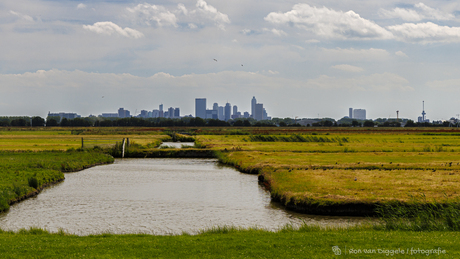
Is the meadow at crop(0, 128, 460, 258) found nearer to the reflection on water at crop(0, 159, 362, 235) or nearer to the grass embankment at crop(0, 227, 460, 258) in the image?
the grass embankment at crop(0, 227, 460, 258)

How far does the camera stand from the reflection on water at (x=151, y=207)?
2144cm

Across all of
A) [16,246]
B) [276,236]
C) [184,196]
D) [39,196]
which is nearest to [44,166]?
[39,196]

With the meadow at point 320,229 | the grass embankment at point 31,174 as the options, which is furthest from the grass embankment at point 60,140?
the meadow at point 320,229

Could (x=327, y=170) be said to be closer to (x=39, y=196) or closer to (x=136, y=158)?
(x=39, y=196)

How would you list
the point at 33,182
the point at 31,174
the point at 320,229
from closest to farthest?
the point at 320,229, the point at 33,182, the point at 31,174

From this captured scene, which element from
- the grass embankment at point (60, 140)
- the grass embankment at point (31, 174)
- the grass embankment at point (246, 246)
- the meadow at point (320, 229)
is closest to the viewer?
the grass embankment at point (246, 246)

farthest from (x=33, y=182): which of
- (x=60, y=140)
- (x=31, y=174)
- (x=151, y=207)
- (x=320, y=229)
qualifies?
(x=60, y=140)

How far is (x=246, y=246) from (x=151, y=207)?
1404 cm

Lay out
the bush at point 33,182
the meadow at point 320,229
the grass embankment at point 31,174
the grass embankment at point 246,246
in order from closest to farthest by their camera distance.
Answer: the grass embankment at point 246,246 → the meadow at point 320,229 → the grass embankment at point 31,174 → the bush at point 33,182

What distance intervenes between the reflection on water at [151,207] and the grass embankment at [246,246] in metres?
5.41

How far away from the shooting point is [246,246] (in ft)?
43.2

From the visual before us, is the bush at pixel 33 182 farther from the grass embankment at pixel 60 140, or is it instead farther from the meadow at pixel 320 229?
the grass embankment at pixel 60 140

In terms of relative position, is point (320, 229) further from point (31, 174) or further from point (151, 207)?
point (31, 174)

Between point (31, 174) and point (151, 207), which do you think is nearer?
point (151, 207)
